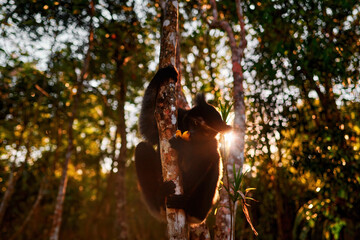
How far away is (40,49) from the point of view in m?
7.53

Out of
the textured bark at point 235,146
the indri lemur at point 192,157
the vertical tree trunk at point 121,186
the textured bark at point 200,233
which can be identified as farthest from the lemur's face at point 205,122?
the vertical tree trunk at point 121,186

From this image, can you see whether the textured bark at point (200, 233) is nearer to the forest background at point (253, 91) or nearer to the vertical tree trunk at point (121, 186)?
the forest background at point (253, 91)

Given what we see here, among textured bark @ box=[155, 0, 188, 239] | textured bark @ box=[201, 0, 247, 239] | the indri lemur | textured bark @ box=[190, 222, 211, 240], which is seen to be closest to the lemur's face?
the indri lemur

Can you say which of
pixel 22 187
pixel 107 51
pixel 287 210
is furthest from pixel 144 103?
pixel 22 187

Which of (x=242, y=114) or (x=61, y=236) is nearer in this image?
(x=242, y=114)

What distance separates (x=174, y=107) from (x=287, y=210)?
880cm

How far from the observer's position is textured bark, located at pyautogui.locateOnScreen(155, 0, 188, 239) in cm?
225

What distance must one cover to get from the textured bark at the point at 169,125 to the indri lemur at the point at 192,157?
710 millimetres

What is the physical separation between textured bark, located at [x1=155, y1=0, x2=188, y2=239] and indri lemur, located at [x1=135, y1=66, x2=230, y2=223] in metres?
0.71

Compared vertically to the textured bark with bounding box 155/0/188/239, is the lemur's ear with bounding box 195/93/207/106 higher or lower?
higher

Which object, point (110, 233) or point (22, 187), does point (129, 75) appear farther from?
point (110, 233)

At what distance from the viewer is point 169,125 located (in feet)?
8.19

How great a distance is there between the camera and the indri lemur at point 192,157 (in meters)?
3.71

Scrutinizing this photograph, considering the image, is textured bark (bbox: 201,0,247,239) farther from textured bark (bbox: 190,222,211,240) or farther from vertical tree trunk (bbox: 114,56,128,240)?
vertical tree trunk (bbox: 114,56,128,240)
